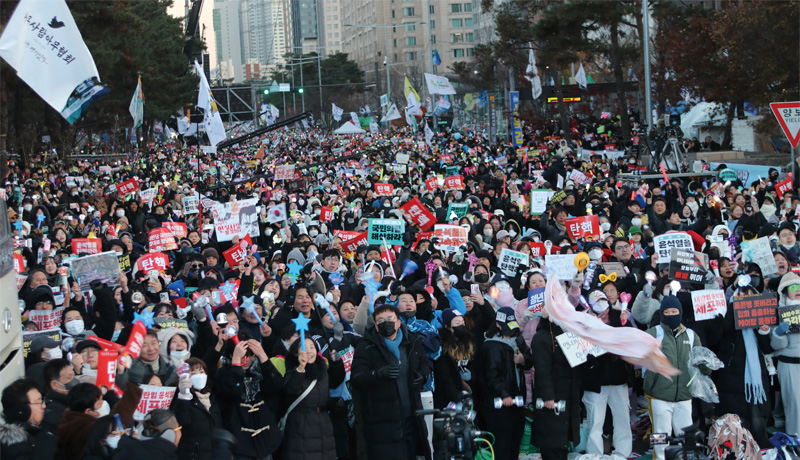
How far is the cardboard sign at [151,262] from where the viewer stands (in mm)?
11284

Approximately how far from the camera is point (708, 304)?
812cm

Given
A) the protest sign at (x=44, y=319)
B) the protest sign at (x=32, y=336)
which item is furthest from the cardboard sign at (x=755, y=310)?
the protest sign at (x=44, y=319)

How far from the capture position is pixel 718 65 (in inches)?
1178

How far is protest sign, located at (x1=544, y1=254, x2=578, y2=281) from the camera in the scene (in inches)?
385

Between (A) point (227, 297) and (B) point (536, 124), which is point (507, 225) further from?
(B) point (536, 124)

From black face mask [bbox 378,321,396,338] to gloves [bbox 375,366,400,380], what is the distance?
0.29 metres

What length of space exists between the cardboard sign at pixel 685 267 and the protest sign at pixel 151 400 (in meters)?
4.80

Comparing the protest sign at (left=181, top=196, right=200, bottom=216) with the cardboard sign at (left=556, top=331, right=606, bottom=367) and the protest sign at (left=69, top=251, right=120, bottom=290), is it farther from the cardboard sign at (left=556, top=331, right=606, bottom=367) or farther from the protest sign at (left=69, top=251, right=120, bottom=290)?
the cardboard sign at (left=556, top=331, right=606, bottom=367)

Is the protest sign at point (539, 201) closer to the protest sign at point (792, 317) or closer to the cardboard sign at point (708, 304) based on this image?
the cardboard sign at point (708, 304)

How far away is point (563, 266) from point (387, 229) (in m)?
3.38

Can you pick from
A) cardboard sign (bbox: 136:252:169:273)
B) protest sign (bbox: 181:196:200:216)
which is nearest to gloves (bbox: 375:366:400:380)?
cardboard sign (bbox: 136:252:169:273)

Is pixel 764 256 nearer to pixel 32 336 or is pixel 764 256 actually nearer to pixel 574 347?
pixel 574 347

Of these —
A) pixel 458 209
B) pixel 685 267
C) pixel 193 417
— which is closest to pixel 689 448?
pixel 685 267

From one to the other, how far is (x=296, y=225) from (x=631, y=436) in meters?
8.36
